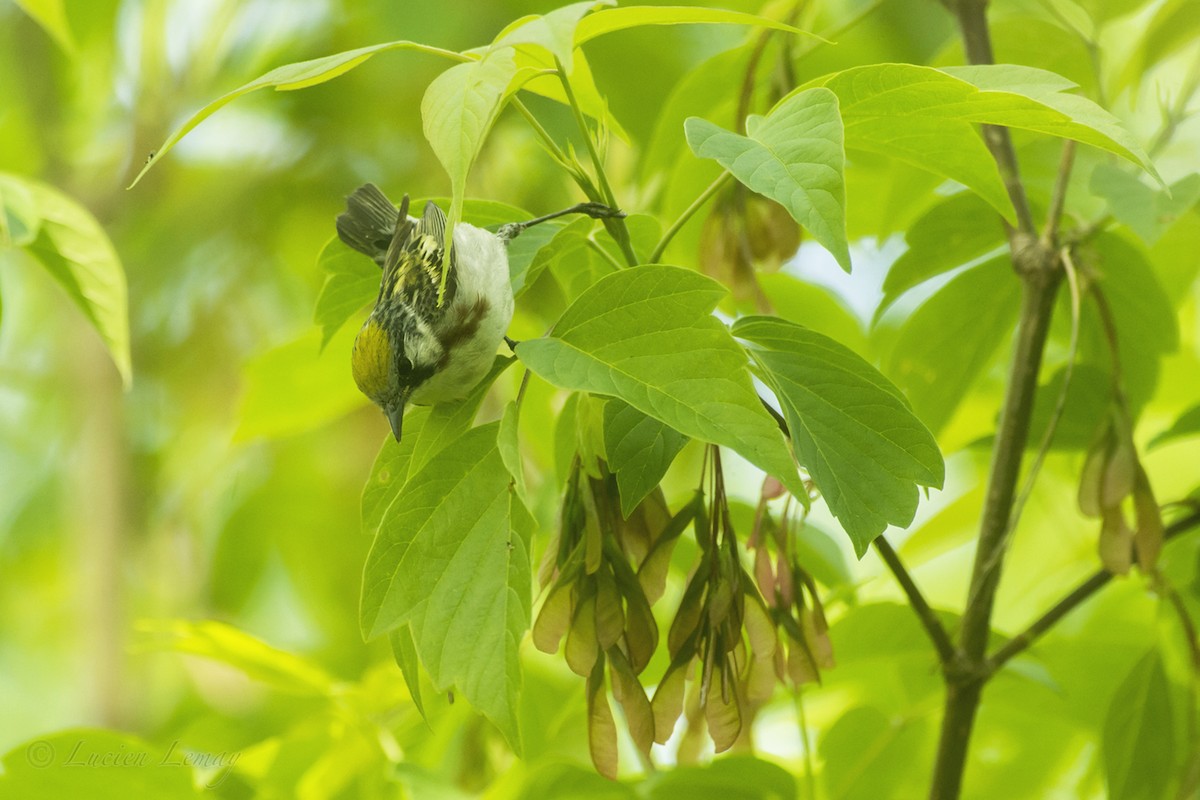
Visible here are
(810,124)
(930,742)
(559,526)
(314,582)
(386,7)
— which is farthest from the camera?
(314,582)

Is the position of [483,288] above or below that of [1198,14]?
below

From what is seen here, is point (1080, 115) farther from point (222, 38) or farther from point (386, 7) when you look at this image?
point (222, 38)

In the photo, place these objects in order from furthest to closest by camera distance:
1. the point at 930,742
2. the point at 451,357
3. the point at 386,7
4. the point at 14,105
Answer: the point at 14,105 < the point at 386,7 < the point at 930,742 < the point at 451,357

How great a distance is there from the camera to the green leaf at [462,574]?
29.9 inches

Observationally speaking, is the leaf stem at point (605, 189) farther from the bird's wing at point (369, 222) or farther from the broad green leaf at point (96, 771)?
the broad green leaf at point (96, 771)

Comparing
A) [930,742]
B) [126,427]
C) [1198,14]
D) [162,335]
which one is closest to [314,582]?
[126,427]

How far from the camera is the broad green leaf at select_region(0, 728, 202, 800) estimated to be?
1.06 meters

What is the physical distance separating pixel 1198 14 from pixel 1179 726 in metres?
0.83

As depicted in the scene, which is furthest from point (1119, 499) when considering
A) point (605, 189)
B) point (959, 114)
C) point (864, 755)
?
point (605, 189)

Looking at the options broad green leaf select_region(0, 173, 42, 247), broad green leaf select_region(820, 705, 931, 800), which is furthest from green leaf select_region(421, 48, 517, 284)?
broad green leaf select_region(820, 705, 931, 800)

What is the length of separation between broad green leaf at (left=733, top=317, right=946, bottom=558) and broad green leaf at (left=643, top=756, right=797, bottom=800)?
447 millimetres

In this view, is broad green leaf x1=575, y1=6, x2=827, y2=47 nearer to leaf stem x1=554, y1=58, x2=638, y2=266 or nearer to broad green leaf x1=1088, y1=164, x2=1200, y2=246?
leaf stem x1=554, y1=58, x2=638, y2=266

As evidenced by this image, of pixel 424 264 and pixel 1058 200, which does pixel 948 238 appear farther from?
pixel 424 264

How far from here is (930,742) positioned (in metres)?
1.49
